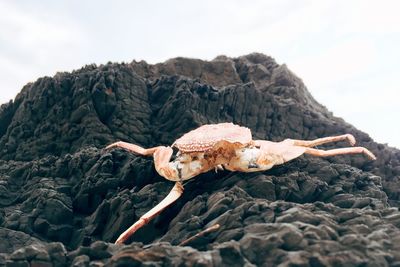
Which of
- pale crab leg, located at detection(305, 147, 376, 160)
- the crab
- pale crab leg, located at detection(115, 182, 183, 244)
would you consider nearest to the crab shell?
the crab

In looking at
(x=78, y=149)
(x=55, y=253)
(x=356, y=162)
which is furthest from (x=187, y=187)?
(x=356, y=162)

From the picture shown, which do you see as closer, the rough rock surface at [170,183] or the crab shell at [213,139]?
the rough rock surface at [170,183]

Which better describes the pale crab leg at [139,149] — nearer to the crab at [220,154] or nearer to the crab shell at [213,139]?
the crab at [220,154]

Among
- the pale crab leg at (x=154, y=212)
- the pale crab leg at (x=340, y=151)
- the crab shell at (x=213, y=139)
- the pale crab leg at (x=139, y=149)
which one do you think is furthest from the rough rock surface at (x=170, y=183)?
the crab shell at (x=213, y=139)

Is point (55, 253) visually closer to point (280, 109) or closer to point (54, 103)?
point (54, 103)

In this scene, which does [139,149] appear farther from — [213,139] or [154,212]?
[154,212]

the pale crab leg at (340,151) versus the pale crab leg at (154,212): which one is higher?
the pale crab leg at (340,151)
